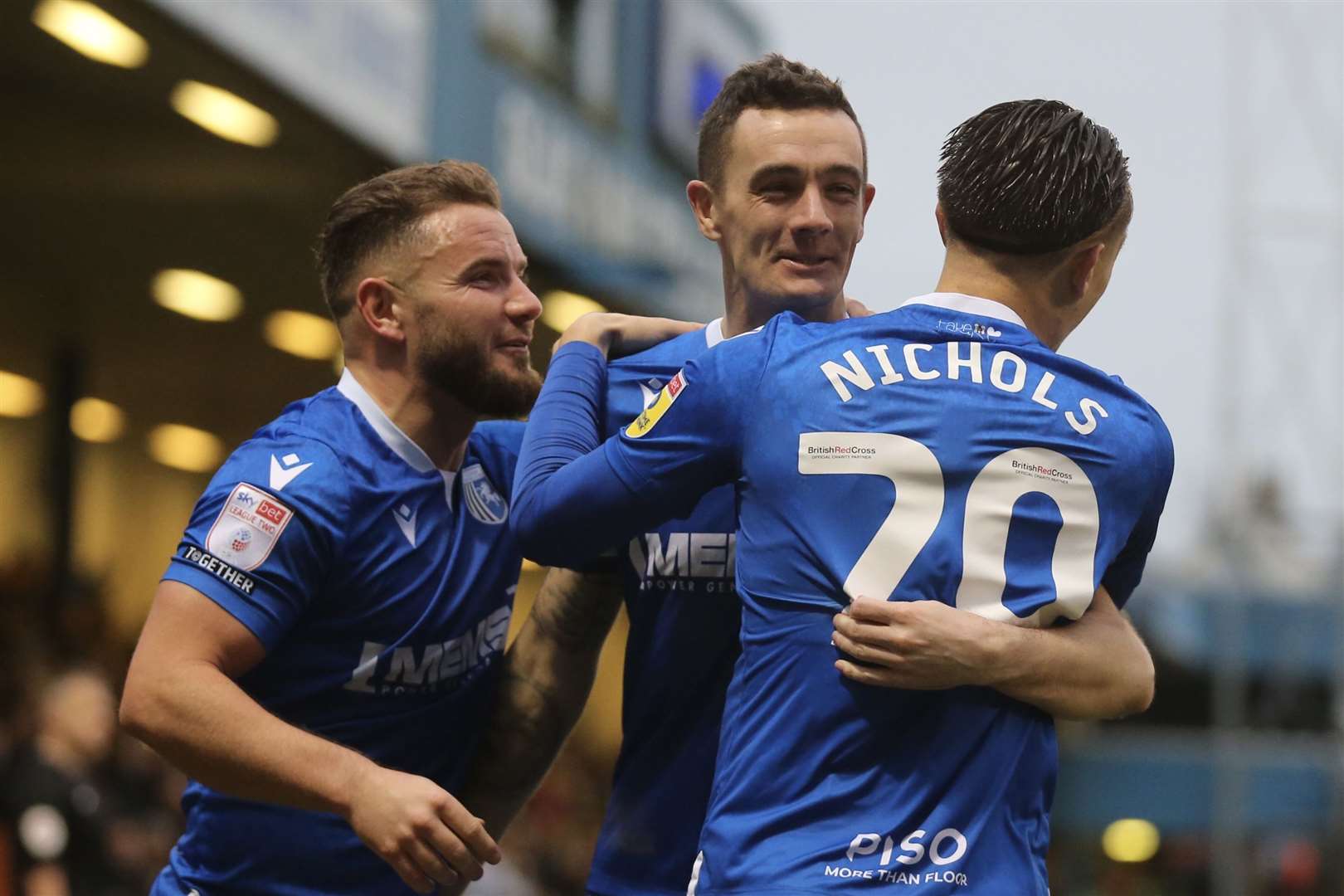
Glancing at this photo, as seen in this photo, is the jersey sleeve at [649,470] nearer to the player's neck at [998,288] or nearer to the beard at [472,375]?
the player's neck at [998,288]

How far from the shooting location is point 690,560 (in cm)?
346

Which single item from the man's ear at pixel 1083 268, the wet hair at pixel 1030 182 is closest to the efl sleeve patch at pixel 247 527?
the wet hair at pixel 1030 182

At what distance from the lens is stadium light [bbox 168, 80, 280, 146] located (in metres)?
9.45

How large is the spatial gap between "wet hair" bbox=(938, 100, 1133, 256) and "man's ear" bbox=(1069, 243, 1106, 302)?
1.5 inches

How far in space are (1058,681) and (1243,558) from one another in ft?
60.6

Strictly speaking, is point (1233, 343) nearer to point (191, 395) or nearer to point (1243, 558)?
point (1243, 558)

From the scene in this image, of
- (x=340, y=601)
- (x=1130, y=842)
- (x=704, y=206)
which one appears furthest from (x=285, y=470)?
(x=1130, y=842)

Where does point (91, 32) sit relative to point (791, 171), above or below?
above

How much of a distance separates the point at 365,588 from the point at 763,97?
49.8 inches

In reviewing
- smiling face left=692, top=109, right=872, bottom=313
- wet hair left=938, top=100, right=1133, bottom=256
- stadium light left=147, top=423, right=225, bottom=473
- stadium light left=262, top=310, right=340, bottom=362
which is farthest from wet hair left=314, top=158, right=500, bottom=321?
stadium light left=147, top=423, right=225, bottom=473

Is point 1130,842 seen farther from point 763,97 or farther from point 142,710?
point 142,710

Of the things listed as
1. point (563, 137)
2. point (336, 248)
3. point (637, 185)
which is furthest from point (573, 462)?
point (637, 185)

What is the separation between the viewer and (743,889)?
2742 millimetres

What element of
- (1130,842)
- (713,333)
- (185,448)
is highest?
(185,448)
